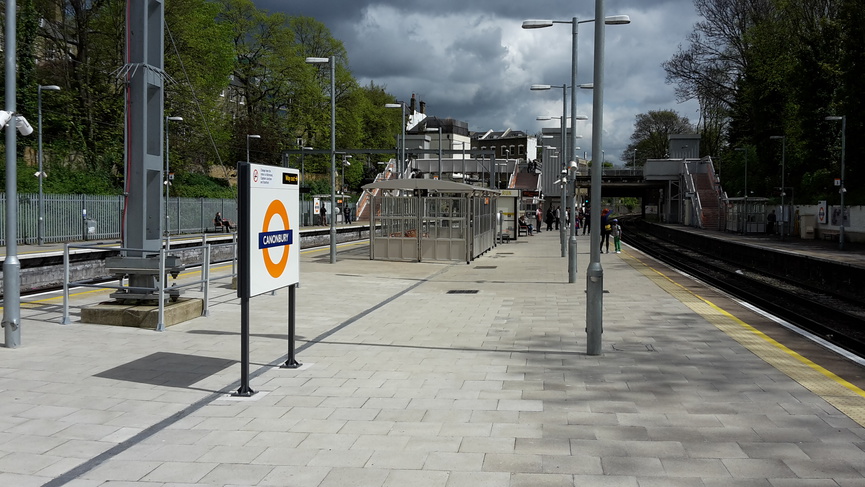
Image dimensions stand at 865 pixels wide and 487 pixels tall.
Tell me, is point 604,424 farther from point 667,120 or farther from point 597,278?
point 667,120

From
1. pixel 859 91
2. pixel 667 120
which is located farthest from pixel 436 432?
pixel 667 120

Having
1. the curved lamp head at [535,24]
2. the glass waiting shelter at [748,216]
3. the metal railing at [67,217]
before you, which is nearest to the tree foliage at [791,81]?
the glass waiting shelter at [748,216]

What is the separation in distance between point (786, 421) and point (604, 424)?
145cm

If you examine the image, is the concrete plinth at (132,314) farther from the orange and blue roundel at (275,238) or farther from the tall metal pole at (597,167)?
the tall metal pole at (597,167)

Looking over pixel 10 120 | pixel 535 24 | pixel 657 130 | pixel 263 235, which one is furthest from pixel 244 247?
pixel 657 130

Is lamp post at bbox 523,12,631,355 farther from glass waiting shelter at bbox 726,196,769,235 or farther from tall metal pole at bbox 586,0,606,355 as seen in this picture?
glass waiting shelter at bbox 726,196,769,235

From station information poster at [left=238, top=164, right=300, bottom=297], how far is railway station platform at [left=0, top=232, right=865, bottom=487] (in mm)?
1041

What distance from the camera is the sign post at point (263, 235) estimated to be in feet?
21.9

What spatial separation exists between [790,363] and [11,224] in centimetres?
904

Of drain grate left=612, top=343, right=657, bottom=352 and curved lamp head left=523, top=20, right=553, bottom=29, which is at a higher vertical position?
curved lamp head left=523, top=20, right=553, bottom=29

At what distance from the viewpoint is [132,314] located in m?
10.5

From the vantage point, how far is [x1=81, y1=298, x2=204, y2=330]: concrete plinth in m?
10.4

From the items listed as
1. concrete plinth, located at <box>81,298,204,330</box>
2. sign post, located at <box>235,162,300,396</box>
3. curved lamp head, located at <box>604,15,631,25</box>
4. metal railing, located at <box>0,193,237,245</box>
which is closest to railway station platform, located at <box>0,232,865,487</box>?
concrete plinth, located at <box>81,298,204,330</box>

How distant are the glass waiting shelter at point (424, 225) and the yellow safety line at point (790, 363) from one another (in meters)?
10.8
